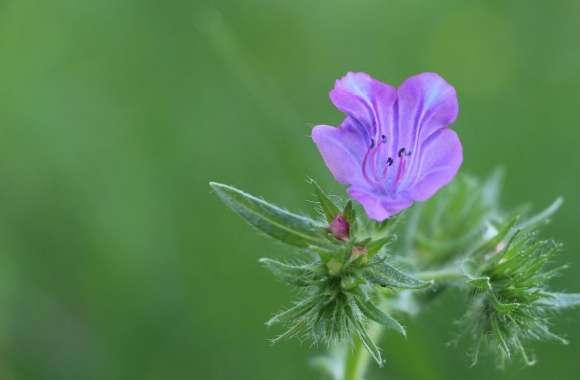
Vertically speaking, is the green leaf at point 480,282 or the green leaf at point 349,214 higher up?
the green leaf at point 480,282

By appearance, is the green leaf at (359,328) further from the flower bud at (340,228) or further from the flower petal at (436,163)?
the flower petal at (436,163)

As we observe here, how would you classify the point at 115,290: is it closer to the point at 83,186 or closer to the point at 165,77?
the point at 83,186

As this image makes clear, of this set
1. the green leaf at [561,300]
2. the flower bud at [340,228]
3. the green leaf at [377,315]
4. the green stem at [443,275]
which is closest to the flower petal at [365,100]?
the flower bud at [340,228]

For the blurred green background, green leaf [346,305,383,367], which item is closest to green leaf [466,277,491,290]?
green leaf [346,305,383,367]

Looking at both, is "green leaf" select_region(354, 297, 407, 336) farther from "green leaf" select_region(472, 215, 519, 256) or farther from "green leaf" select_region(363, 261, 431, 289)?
"green leaf" select_region(472, 215, 519, 256)

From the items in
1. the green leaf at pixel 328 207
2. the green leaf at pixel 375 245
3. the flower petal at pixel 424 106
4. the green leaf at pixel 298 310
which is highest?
the flower petal at pixel 424 106

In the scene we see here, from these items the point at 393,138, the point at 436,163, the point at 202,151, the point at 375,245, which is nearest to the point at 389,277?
the point at 375,245

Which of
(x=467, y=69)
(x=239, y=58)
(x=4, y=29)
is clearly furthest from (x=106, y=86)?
(x=467, y=69)
